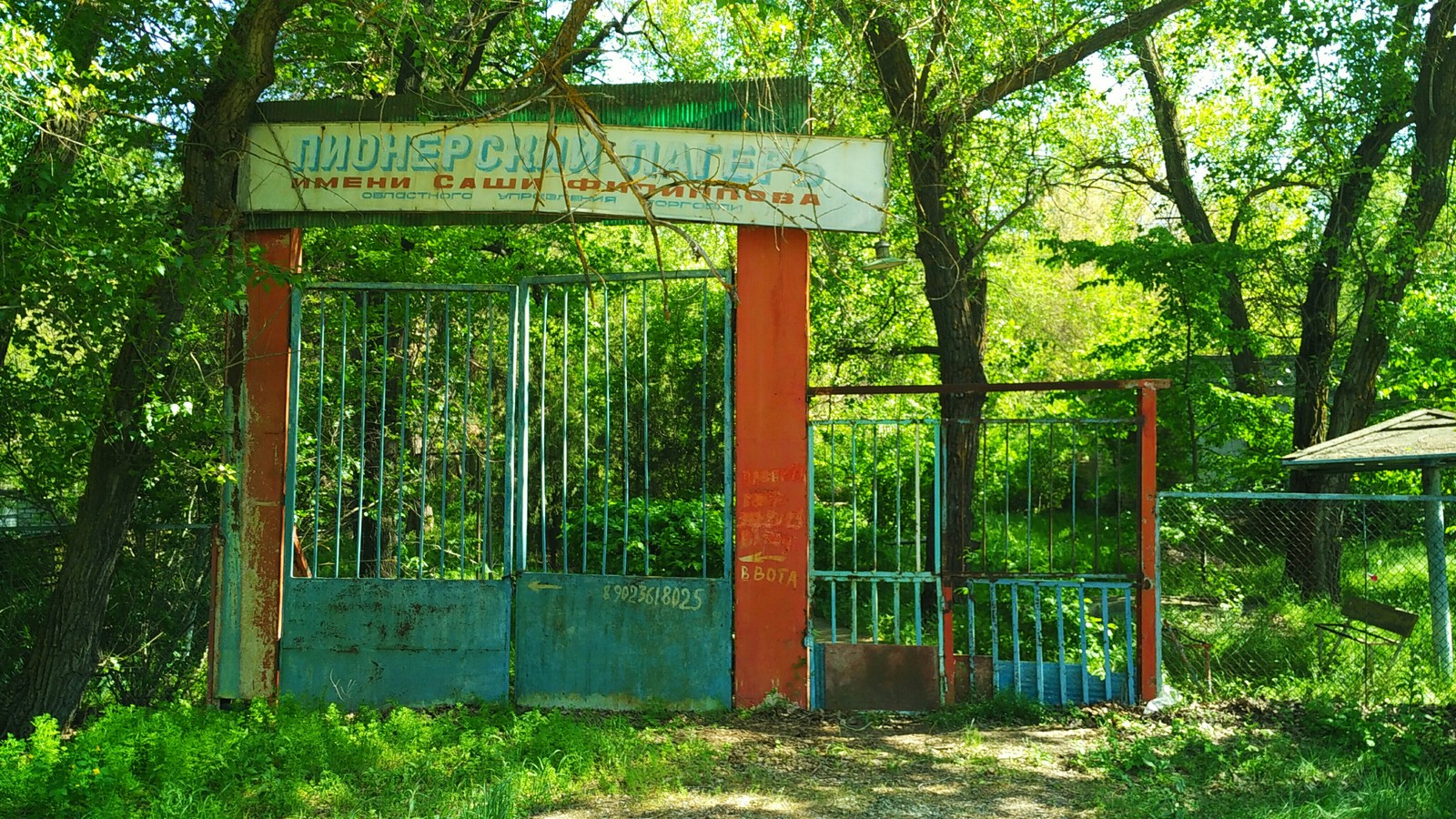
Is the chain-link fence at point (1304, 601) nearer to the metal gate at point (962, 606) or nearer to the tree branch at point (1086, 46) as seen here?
the metal gate at point (962, 606)

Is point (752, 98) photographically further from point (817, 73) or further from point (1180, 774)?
point (817, 73)

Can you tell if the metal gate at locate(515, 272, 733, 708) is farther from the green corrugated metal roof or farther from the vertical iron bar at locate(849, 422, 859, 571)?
the green corrugated metal roof

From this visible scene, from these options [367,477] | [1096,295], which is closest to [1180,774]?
[367,477]

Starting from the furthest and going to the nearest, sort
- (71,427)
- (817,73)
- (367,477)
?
(817,73) < (367,477) < (71,427)

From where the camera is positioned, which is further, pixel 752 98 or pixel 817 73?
pixel 817 73

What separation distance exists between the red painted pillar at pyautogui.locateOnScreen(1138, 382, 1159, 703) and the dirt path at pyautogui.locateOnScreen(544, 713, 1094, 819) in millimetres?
743

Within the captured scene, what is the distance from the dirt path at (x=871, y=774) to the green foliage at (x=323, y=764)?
28 centimetres

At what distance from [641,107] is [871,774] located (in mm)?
4757

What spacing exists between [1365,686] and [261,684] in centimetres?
800

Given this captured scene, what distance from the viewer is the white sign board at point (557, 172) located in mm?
7812

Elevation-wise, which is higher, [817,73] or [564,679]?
[817,73]

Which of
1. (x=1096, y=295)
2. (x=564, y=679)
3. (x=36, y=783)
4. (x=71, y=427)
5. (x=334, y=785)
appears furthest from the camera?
(x=1096, y=295)

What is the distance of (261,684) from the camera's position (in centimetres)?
803

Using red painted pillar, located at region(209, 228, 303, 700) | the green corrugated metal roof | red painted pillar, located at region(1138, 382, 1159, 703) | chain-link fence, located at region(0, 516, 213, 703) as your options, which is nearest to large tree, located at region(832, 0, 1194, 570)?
red painted pillar, located at region(1138, 382, 1159, 703)
